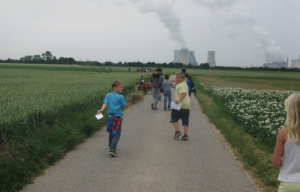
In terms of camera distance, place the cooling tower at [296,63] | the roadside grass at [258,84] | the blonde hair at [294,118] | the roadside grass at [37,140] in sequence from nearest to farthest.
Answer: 1. the blonde hair at [294,118]
2. the roadside grass at [37,140]
3. the roadside grass at [258,84]
4. the cooling tower at [296,63]

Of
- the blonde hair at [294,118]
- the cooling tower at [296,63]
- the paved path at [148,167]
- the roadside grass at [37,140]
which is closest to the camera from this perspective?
the blonde hair at [294,118]

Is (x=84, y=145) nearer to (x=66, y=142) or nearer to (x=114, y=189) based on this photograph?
(x=66, y=142)

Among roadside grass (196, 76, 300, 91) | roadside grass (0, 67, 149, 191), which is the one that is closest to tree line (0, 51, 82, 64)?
roadside grass (196, 76, 300, 91)

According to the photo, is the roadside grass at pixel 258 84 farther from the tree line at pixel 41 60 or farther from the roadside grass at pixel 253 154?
the tree line at pixel 41 60

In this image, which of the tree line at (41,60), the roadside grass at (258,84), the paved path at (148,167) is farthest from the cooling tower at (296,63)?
the paved path at (148,167)

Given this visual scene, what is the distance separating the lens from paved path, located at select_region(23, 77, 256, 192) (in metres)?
4.67

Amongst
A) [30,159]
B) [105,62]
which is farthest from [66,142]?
Answer: [105,62]

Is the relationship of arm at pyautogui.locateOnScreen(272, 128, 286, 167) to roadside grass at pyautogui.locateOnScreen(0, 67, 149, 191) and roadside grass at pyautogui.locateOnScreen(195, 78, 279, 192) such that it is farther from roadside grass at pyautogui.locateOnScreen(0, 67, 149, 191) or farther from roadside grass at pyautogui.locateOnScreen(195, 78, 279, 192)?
roadside grass at pyautogui.locateOnScreen(0, 67, 149, 191)

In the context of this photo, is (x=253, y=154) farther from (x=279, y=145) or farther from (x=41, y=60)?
(x=41, y=60)

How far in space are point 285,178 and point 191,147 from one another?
14.3ft

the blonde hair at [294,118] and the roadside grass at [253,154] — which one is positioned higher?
the blonde hair at [294,118]

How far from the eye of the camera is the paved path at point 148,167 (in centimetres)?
467

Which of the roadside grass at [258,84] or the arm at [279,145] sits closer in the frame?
the arm at [279,145]

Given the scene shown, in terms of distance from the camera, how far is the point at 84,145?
23.9 feet
